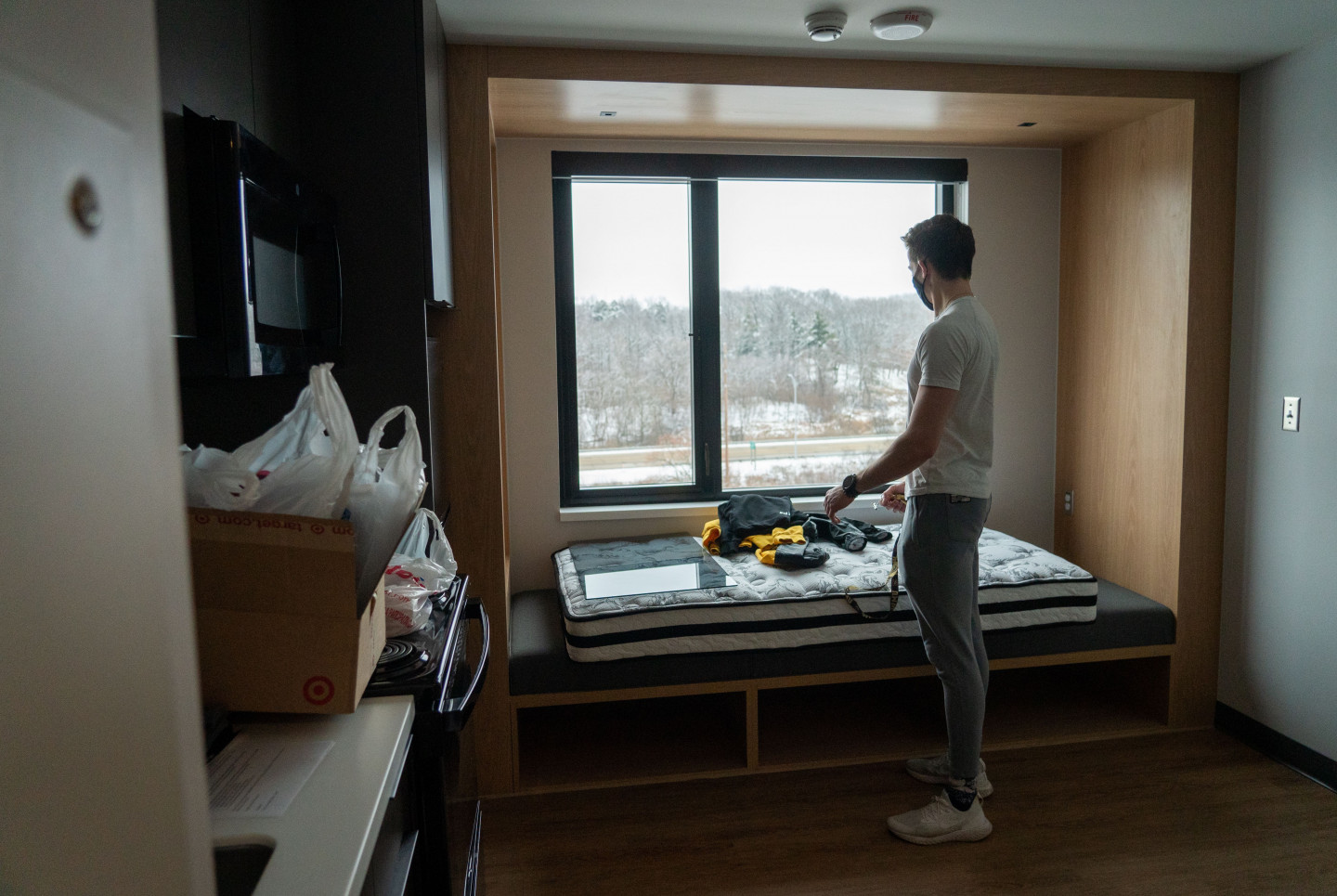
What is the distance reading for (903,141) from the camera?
3410 millimetres

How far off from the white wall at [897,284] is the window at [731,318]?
121 mm

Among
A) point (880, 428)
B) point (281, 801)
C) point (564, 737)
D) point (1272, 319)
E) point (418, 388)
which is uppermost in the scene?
point (1272, 319)

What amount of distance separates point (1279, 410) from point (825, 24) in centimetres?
185

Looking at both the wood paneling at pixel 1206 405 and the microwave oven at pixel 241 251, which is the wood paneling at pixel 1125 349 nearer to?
the wood paneling at pixel 1206 405

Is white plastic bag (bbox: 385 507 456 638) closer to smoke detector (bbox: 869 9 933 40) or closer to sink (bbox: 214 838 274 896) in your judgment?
sink (bbox: 214 838 274 896)

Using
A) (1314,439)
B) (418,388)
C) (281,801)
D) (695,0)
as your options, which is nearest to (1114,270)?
(1314,439)

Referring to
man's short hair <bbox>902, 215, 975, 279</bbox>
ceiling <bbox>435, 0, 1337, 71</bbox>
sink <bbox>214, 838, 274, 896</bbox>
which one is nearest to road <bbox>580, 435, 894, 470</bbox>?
man's short hair <bbox>902, 215, 975, 279</bbox>

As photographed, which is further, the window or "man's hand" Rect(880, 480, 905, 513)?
the window

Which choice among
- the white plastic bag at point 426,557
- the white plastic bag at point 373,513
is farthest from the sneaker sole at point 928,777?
the white plastic bag at point 373,513

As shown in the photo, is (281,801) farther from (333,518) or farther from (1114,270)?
(1114,270)

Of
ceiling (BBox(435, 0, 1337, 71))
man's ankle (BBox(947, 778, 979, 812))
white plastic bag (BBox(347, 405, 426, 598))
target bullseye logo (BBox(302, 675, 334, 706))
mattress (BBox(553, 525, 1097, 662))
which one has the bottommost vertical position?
man's ankle (BBox(947, 778, 979, 812))

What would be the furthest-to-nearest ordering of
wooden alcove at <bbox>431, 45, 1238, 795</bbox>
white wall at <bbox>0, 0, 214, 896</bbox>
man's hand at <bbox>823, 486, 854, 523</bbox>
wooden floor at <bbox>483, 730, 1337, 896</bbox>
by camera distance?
wooden alcove at <bbox>431, 45, 1238, 795</bbox> → man's hand at <bbox>823, 486, 854, 523</bbox> → wooden floor at <bbox>483, 730, 1337, 896</bbox> → white wall at <bbox>0, 0, 214, 896</bbox>

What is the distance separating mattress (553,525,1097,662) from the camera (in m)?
2.49

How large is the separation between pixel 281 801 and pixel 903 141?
327cm
